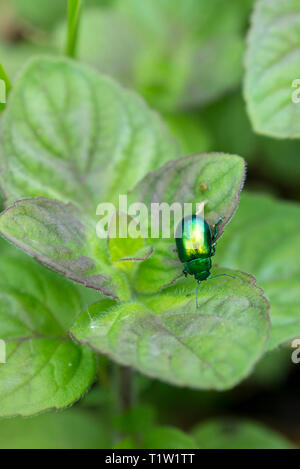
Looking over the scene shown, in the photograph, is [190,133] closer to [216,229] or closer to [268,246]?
[268,246]

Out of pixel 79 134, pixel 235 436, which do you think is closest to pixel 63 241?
pixel 79 134

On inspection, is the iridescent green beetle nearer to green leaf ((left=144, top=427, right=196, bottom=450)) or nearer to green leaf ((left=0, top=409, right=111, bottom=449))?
green leaf ((left=144, top=427, right=196, bottom=450))

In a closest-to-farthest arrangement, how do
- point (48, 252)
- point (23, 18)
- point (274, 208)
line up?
→ point (48, 252), point (274, 208), point (23, 18)

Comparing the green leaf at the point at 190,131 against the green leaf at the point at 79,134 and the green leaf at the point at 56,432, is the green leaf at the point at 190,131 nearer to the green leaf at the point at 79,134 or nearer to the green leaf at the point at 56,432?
the green leaf at the point at 79,134

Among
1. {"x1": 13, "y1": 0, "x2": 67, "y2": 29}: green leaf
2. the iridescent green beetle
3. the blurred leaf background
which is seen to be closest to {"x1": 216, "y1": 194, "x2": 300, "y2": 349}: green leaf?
the blurred leaf background

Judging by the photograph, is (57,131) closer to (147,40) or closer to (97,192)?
(97,192)
